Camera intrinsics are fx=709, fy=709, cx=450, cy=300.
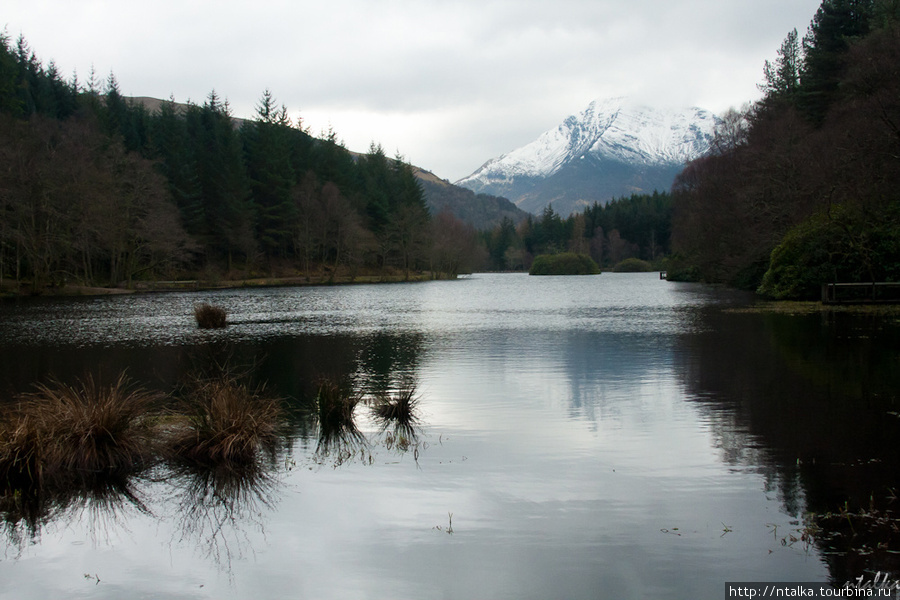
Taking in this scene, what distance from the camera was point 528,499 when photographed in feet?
23.5

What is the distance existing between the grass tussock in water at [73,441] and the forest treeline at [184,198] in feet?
140

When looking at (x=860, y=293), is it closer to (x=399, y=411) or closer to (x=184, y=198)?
(x=399, y=411)

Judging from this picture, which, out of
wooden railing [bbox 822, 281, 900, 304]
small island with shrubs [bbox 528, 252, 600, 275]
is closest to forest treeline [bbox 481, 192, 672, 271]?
small island with shrubs [bbox 528, 252, 600, 275]

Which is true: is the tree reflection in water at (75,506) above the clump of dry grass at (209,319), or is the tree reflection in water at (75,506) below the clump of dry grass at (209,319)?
below

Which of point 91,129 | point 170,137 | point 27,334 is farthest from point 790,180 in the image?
point 170,137

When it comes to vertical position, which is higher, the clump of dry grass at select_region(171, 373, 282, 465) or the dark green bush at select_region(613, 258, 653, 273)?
the dark green bush at select_region(613, 258, 653, 273)

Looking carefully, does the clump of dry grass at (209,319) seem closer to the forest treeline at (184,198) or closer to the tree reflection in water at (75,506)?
the tree reflection in water at (75,506)

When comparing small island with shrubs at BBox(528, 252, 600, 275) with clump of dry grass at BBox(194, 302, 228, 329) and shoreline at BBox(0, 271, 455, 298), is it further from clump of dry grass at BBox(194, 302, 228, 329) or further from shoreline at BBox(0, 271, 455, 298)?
clump of dry grass at BBox(194, 302, 228, 329)

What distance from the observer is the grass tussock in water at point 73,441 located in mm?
7758

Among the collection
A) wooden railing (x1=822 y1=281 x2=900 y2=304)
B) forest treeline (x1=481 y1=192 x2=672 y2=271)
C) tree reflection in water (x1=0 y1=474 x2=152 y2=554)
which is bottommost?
tree reflection in water (x1=0 y1=474 x2=152 y2=554)

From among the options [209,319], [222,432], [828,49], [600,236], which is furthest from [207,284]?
[600,236]

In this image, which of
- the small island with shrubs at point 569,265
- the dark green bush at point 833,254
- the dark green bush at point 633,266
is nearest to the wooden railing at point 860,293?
the dark green bush at point 833,254

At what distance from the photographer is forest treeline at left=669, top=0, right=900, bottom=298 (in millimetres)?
27234

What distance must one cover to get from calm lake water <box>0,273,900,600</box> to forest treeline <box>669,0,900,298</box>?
1458cm
